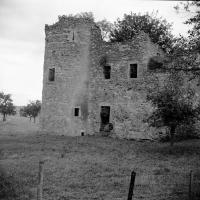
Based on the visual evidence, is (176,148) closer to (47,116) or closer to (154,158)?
(154,158)

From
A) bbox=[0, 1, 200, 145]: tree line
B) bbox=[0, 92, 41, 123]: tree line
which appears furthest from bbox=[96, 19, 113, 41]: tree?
bbox=[0, 92, 41, 123]: tree line

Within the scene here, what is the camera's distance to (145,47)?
2264 centimetres

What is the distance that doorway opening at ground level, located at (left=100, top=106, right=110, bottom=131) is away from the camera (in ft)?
79.5

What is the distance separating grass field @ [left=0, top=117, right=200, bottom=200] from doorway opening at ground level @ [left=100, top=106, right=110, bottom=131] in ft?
19.2

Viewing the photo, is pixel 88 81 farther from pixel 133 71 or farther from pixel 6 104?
pixel 6 104

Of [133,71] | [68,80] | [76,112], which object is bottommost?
[76,112]

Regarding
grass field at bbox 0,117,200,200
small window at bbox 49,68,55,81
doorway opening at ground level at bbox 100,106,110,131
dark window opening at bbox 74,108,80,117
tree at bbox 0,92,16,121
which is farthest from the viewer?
tree at bbox 0,92,16,121

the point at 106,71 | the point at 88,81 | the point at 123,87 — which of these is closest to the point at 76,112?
the point at 88,81

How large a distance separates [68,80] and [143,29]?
15.6 meters

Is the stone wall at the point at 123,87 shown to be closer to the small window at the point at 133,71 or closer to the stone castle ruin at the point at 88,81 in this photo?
the stone castle ruin at the point at 88,81

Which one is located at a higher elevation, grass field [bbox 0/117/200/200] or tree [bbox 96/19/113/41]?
tree [bbox 96/19/113/41]

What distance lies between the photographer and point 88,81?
82.0 ft

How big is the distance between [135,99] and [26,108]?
35.2m

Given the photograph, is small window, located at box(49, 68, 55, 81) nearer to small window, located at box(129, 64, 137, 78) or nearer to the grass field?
small window, located at box(129, 64, 137, 78)
